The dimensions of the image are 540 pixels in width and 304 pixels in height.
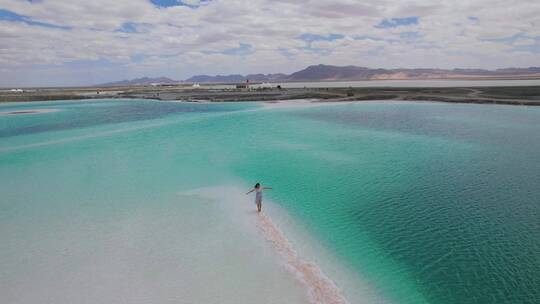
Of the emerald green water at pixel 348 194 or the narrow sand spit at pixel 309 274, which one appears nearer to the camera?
the narrow sand spit at pixel 309 274

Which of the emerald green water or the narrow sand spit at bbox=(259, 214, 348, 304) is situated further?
the emerald green water

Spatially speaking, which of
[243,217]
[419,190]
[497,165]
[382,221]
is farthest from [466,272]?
[497,165]

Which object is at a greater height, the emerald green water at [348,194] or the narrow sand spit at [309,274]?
the emerald green water at [348,194]

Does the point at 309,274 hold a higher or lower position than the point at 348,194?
lower

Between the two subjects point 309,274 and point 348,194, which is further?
point 348,194

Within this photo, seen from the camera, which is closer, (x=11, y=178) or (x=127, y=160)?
(x=11, y=178)

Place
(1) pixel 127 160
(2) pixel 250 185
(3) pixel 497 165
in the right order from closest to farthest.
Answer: (2) pixel 250 185 < (3) pixel 497 165 < (1) pixel 127 160

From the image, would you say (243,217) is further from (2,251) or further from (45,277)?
(2,251)

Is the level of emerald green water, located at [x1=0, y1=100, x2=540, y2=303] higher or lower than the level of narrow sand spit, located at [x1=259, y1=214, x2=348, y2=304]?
higher
